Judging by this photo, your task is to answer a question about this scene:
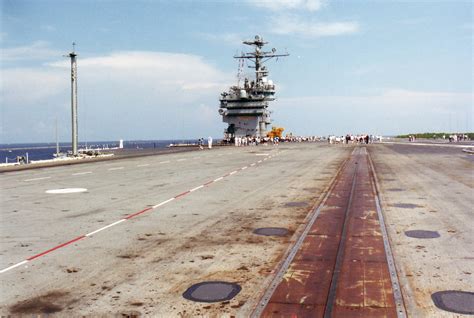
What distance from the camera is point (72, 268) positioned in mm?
7512

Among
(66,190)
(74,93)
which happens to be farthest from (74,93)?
(66,190)

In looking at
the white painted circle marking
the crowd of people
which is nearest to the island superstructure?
the crowd of people

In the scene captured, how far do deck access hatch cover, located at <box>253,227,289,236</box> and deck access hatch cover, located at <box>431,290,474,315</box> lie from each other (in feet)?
13.7

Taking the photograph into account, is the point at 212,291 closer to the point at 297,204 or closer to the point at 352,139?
the point at 297,204

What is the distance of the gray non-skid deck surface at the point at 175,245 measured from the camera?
20.2ft

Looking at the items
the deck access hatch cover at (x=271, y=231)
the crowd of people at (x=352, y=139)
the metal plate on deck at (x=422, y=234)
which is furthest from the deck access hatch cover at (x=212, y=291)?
the crowd of people at (x=352, y=139)

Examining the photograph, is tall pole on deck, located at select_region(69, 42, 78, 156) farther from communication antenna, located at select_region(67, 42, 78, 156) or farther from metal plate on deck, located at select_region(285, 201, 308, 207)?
metal plate on deck, located at select_region(285, 201, 308, 207)

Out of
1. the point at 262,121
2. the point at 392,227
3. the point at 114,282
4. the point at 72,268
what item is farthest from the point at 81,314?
the point at 262,121

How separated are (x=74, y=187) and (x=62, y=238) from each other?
10102mm

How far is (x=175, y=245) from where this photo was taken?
9.03 m

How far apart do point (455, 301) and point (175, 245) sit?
17.2 ft

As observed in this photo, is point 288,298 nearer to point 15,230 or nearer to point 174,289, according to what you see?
point 174,289

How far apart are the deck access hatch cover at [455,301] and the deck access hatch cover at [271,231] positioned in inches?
165

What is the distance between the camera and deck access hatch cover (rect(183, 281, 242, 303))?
6.14 meters
